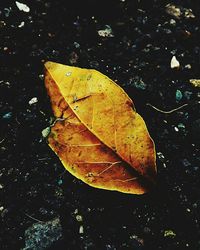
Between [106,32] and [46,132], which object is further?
[106,32]

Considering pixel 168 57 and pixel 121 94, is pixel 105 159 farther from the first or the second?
pixel 168 57

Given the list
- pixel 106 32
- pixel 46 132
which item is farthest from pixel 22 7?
pixel 46 132

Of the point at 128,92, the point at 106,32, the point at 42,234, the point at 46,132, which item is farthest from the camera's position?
the point at 106,32

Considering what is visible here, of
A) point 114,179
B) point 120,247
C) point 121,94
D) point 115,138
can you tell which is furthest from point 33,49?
point 120,247

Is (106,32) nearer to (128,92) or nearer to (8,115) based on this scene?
(128,92)

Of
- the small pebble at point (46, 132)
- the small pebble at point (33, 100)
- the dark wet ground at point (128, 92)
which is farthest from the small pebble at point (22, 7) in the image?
the small pebble at point (46, 132)

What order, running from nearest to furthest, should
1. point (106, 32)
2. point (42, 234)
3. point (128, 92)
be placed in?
point (42, 234), point (128, 92), point (106, 32)

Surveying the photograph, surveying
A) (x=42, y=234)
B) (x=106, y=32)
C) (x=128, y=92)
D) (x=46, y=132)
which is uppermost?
(x=106, y=32)

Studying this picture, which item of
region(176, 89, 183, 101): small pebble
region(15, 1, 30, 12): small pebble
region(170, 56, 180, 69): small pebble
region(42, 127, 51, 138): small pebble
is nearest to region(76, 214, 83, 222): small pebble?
region(42, 127, 51, 138): small pebble
